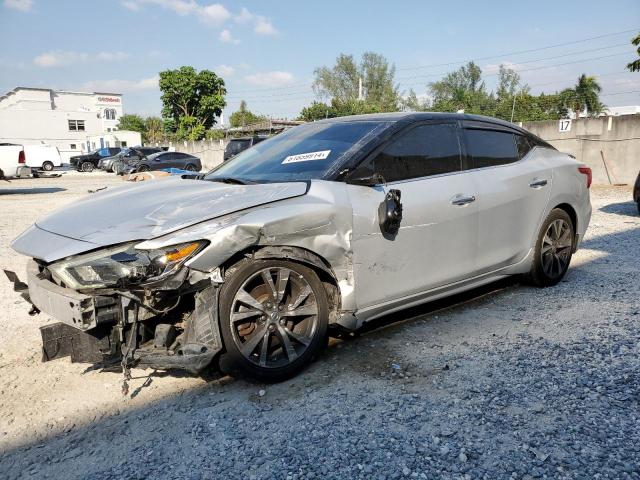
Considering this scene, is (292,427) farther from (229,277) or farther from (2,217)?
(2,217)

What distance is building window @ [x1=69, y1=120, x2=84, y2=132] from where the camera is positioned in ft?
189

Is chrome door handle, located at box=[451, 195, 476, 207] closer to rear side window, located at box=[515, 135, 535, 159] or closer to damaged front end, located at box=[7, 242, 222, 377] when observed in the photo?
rear side window, located at box=[515, 135, 535, 159]

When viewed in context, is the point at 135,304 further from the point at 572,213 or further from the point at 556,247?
the point at 572,213

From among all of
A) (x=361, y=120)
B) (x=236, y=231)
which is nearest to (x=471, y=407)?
(x=236, y=231)

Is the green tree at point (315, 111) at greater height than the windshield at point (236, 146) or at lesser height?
greater

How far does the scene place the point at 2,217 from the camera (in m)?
10.4

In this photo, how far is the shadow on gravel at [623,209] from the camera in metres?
9.95

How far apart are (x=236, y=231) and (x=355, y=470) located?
4.50 feet

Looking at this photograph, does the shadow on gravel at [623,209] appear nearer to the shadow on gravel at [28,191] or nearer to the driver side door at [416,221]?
the driver side door at [416,221]

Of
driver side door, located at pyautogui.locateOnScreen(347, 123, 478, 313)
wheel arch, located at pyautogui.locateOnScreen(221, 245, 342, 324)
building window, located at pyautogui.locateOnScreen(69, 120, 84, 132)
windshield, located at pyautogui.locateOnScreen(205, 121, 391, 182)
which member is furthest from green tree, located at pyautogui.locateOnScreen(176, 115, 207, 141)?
wheel arch, located at pyautogui.locateOnScreen(221, 245, 342, 324)

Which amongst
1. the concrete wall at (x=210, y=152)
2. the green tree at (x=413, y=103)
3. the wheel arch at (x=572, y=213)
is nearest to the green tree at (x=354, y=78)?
the green tree at (x=413, y=103)

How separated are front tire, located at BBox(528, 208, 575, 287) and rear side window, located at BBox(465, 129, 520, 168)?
2.48 feet

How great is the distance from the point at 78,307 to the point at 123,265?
30 cm

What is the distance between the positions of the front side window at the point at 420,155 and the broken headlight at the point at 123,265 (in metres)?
1.47
